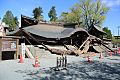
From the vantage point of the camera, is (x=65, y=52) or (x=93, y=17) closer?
(x=65, y=52)

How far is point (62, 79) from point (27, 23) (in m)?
26.8

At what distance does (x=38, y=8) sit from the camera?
80125 mm

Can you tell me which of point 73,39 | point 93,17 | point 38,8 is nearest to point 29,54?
point 73,39

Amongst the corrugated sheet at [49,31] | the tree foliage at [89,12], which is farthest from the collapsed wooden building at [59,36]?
the tree foliage at [89,12]

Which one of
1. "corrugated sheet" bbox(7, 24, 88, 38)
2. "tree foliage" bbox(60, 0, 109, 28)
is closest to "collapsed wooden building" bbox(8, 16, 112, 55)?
"corrugated sheet" bbox(7, 24, 88, 38)

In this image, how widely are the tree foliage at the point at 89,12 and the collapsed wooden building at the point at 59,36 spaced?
28.7m

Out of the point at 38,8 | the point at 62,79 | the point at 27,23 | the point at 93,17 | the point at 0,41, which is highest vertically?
the point at 38,8

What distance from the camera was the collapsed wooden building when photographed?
94.7ft

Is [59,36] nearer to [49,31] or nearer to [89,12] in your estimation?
[49,31]

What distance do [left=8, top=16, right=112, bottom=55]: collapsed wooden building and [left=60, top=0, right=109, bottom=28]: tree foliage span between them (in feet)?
94.2

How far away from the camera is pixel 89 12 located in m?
65.2

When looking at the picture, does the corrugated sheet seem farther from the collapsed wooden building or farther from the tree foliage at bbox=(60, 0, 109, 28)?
the tree foliage at bbox=(60, 0, 109, 28)

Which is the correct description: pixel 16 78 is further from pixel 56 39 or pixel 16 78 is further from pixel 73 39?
pixel 73 39

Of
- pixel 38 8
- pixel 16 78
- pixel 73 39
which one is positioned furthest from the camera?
pixel 38 8
